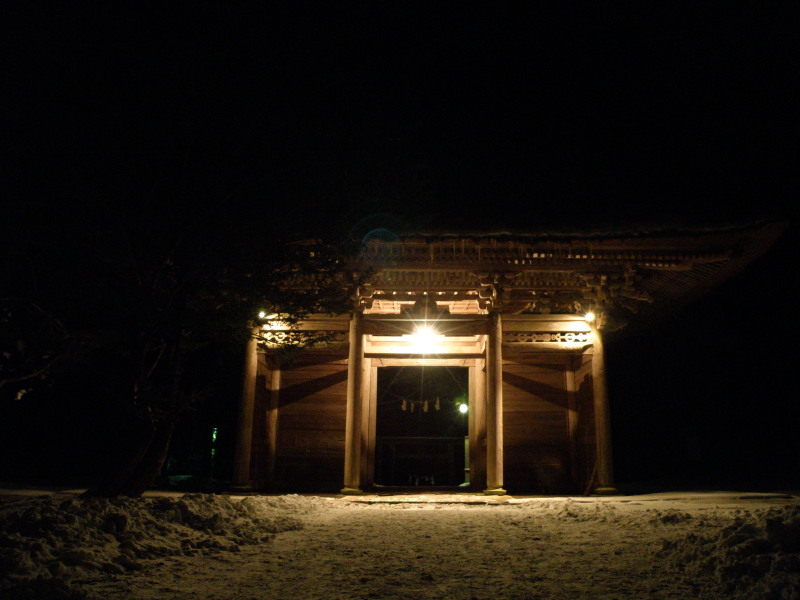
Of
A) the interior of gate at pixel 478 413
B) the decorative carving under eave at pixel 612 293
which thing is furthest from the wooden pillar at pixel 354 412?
the decorative carving under eave at pixel 612 293

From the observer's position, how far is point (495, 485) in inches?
351

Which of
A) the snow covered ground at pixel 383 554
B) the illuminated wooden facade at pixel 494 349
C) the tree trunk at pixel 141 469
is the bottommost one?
the snow covered ground at pixel 383 554

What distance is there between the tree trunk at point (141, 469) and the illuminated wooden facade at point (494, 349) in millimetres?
2137

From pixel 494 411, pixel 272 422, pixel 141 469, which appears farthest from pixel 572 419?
pixel 141 469

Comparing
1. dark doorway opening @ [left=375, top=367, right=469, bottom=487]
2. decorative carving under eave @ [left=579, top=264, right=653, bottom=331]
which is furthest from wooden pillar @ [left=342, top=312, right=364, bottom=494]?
dark doorway opening @ [left=375, top=367, right=469, bottom=487]

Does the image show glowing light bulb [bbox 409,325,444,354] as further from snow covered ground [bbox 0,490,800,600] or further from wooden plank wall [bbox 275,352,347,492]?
snow covered ground [bbox 0,490,800,600]

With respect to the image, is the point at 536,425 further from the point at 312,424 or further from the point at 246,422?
the point at 246,422

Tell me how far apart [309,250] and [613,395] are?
8.27 metres

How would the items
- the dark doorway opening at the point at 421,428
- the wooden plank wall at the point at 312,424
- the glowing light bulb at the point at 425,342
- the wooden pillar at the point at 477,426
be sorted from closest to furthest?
the glowing light bulb at the point at 425,342 < the wooden pillar at the point at 477,426 < the wooden plank wall at the point at 312,424 < the dark doorway opening at the point at 421,428

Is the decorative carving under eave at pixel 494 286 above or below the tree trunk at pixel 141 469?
above

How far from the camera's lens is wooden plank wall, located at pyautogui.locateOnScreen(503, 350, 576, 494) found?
11.1 metres

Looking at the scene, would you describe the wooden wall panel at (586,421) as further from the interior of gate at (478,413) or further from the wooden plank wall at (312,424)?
the wooden plank wall at (312,424)

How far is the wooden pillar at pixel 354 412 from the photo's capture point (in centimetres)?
912

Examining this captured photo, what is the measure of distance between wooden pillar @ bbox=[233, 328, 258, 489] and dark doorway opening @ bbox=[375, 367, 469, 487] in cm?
593
